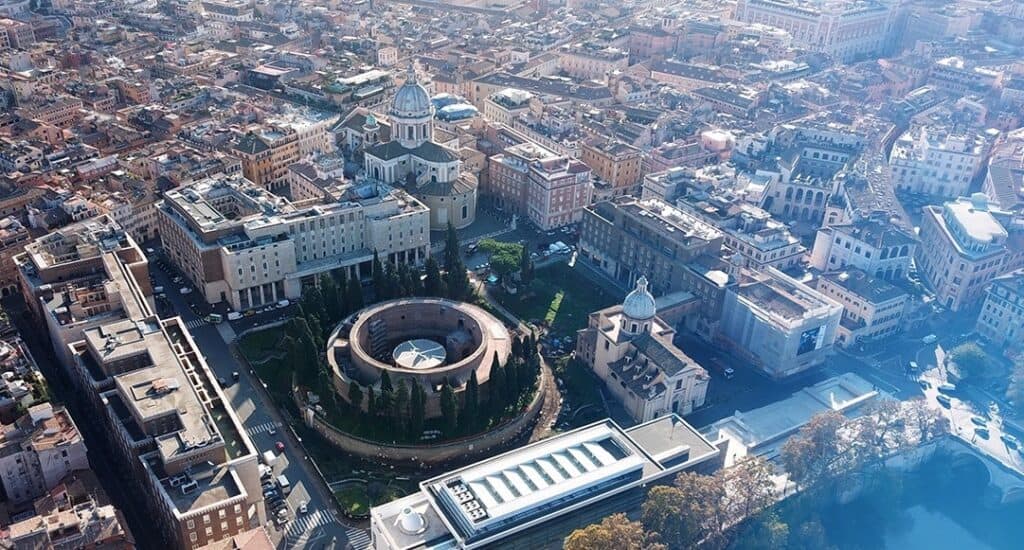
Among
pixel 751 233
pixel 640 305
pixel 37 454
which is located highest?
pixel 640 305

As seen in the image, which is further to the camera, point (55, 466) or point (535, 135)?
point (535, 135)

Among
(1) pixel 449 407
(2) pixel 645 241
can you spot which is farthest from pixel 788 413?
(1) pixel 449 407

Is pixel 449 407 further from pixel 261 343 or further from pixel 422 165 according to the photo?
pixel 422 165

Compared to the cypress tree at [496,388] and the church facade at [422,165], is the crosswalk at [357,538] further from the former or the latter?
the church facade at [422,165]

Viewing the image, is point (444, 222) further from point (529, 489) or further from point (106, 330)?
point (529, 489)

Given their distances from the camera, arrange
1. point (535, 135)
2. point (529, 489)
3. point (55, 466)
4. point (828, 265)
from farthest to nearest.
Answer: point (535, 135), point (828, 265), point (55, 466), point (529, 489)

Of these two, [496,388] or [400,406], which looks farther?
[496,388]

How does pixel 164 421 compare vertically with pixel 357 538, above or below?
above

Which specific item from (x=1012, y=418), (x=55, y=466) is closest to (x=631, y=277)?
(x=1012, y=418)
